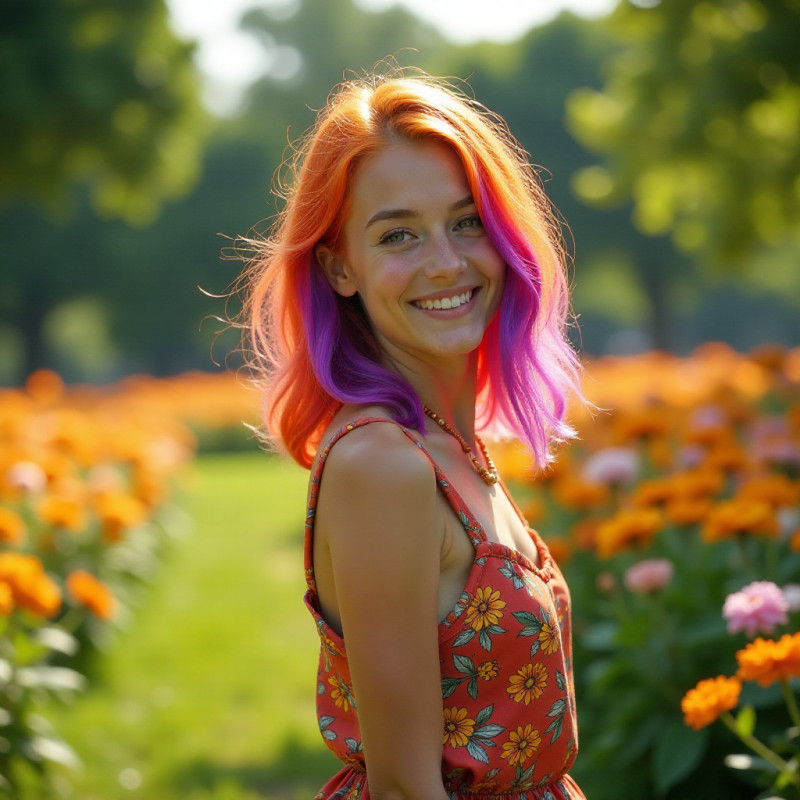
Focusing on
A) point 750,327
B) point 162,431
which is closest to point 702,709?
point 162,431

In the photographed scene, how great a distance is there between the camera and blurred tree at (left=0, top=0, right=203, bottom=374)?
1028 centimetres

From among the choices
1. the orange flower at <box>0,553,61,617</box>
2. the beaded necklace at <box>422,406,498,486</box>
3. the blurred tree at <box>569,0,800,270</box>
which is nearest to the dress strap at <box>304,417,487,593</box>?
the beaded necklace at <box>422,406,498,486</box>

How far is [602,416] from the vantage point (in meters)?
7.11

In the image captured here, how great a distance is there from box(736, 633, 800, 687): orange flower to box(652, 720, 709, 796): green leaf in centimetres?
104

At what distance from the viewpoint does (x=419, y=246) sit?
1.86 metres

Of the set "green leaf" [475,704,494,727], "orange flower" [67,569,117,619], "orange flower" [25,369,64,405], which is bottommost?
"green leaf" [475,704,494,727]

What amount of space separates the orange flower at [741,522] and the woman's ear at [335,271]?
1.77 metres

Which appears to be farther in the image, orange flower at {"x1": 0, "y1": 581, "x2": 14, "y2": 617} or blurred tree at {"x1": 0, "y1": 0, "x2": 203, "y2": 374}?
blurred tree at {"x1": 0, "y1": 0, "x2": 203, "y2": 374}

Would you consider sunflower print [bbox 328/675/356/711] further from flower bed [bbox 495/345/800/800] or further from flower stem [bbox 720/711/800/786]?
flower stem [bbox 720/711/800/786]

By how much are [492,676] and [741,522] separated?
5.63ft

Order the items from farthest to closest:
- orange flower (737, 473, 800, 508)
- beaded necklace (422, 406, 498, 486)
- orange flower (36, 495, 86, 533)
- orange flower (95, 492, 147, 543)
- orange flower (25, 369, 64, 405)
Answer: orange flower (25, 369, 64, 405), orange flower (95, 492, 147, 543), orange flower (36, 495, 86, 533), orange flower (737, 473, 800, 508), beaded necklace (422, 406, 498, 486)

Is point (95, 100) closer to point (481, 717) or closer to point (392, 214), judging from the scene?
point (392, 214)

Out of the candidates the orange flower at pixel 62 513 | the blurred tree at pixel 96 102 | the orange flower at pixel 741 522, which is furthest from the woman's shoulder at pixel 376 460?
the blurred tree at pixel 96 102

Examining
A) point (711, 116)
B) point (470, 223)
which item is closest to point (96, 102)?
point (711, 116)
